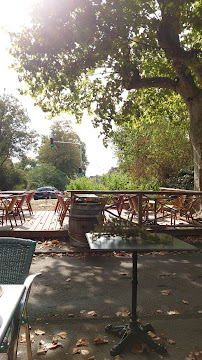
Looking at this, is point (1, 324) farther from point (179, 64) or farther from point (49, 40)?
point (179, 64)

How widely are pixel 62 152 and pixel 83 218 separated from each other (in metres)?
56.8

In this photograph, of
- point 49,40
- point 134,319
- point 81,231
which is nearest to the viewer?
point 134,319

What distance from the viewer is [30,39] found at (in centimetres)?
1112

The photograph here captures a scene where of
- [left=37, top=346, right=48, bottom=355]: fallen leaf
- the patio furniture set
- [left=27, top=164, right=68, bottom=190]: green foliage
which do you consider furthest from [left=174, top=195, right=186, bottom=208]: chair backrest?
[left=27, top=164, right=68, bottom=190]: green foliage

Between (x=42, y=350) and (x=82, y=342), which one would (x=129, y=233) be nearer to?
(x=82, y=342)

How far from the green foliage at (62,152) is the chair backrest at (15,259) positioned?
6050 cm

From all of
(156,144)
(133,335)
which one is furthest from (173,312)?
(156,144)

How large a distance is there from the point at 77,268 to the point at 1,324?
4877mm

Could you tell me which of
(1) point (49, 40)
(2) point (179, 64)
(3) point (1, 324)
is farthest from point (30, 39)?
(3) point (1, 324)

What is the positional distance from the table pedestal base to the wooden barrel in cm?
386

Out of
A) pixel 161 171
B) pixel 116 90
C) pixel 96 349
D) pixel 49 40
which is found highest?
pixel 49 40

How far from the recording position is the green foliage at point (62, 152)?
6331 cm

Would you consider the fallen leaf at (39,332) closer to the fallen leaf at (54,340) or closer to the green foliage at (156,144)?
the fallen leaf at (54,340)

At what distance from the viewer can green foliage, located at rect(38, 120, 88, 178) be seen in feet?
208
